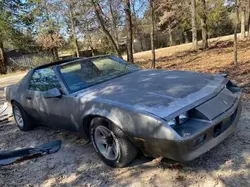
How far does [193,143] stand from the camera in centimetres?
276

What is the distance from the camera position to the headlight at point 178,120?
2.83m

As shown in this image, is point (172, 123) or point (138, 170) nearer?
point (172, 123)

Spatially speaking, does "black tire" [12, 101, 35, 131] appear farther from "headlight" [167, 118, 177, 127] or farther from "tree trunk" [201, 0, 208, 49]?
"tree trunk" [201, 0, 208, 49]

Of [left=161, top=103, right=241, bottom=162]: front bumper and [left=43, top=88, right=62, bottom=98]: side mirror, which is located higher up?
[left=43, top=88, right=62, bottom=98]: side mirror

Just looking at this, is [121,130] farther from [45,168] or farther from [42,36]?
[42,36]

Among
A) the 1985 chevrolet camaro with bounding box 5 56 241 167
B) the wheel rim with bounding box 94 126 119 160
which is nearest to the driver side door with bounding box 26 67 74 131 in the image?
the 1985 chevrolet camaro with bounding box 5 56 241 167

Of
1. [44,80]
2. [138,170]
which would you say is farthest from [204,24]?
[138,170]

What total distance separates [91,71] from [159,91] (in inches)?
57.3

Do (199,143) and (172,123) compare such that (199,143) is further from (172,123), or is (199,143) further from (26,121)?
(26,121)

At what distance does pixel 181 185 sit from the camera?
2852 millimetres

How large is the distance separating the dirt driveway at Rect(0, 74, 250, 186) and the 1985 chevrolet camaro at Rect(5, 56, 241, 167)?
0.23 meters

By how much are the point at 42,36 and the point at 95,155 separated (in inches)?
893

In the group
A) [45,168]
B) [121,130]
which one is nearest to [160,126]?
[121,130]

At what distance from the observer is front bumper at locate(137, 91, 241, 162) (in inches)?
107
